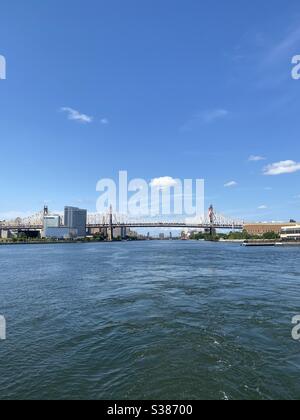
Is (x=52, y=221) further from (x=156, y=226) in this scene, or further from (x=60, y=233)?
(x=156, y=226)

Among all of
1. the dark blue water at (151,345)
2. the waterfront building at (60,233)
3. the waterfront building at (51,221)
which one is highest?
the waterfront building at (51,221)

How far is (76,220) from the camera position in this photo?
168m

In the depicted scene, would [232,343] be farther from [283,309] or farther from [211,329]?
[283,309]

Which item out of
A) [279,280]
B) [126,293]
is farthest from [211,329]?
[279,280]

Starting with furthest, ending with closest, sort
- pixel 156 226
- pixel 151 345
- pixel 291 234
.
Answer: pixel 156 226 → pixel 291 234 → pixel 151 345

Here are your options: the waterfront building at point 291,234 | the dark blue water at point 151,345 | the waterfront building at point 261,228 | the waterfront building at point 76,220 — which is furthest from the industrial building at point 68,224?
the dark blue water at point 151,345

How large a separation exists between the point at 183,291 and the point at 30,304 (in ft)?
24.4

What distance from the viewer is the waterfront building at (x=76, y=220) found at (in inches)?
6570

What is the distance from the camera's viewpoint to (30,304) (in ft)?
47.0

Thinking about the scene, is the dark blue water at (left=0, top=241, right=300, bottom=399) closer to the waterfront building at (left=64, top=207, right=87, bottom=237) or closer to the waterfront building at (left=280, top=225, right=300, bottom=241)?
the waterfront building at (left=280, top=225, right=300, bottom=241)

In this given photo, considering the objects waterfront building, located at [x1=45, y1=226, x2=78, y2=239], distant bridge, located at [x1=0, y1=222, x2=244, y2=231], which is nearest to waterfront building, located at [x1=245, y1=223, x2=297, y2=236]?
distant bridge, located at [x1=0, y1=222, x2=244, y2=231]

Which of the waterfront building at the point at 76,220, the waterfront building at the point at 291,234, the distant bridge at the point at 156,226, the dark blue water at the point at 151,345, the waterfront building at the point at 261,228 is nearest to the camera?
the dark blue water at the point at 151,345

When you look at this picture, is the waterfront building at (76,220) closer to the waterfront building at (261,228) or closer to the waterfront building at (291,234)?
the waterfront building at (261,228)

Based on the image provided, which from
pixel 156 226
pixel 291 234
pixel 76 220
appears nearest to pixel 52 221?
pixel 76 220
